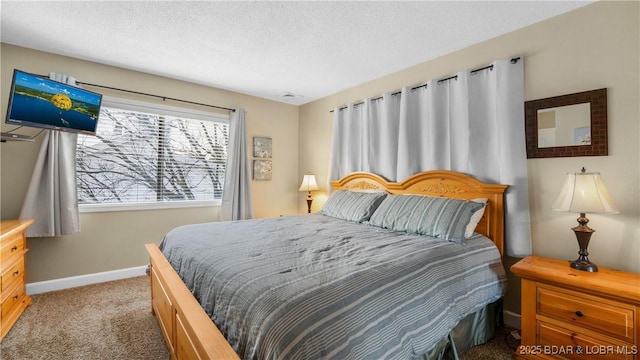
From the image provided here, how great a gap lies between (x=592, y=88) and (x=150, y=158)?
172 inches

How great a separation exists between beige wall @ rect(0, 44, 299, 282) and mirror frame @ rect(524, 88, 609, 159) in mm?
3391

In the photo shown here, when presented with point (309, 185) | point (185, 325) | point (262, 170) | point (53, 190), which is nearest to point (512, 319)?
point (185, 325)

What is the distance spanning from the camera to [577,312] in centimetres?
164

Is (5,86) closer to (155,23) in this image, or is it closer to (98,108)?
(98,108)

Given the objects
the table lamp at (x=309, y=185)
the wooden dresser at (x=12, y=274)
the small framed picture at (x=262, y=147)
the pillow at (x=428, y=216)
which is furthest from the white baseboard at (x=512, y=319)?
the wooden dresser at (x=12, y=274)

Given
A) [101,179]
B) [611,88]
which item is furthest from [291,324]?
[101,179]

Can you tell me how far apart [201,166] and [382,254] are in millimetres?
3085

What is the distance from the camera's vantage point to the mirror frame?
1927 millimetres

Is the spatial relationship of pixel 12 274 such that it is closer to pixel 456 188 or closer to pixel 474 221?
pixel 474 221

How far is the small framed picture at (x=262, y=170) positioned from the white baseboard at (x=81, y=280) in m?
1.89

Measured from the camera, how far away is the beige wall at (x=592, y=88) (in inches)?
72.2

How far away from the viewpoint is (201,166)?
390 cm

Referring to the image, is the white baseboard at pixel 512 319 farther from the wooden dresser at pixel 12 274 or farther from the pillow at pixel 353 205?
the wooden dresser at pixel 12 274

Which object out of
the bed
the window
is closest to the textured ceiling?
the window
